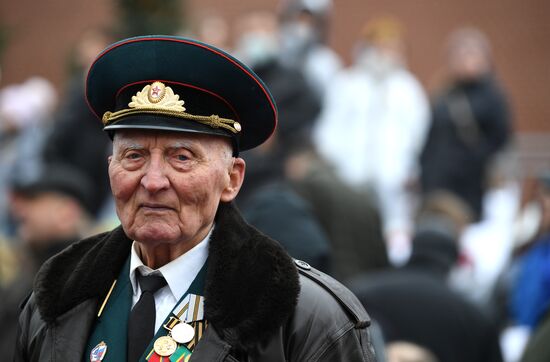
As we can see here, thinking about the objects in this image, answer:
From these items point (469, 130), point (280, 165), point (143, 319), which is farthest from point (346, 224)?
point (143, 319)

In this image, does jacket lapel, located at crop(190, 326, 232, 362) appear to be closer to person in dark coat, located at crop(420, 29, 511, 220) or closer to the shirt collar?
A: the shirt collar

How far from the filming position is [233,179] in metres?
3.68

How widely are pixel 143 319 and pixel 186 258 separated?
0.22 m

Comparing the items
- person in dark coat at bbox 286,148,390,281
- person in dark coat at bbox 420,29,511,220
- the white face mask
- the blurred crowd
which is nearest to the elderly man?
the blurred crowd

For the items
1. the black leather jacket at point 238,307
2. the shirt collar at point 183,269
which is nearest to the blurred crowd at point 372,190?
the black leather jacket at point 238,307

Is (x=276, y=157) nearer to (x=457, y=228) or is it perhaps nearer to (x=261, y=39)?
(x=457, y=228)

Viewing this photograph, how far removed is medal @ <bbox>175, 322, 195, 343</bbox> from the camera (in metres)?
3.46

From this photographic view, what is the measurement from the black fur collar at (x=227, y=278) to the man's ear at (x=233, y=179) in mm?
43

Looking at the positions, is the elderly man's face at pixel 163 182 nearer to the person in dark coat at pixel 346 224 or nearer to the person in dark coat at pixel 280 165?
the person in dark coat at pixel 280 165

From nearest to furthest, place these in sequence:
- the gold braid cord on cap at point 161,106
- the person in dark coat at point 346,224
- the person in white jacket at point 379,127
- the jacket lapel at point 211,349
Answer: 1. the jacket lapel at point 211,349
2. the gold braid cord on cap at point 161,106
3. the person in dark coat at point 346,224
4. the person in white jacket at point 379,127

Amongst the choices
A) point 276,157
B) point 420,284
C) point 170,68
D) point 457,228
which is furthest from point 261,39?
point 170,68

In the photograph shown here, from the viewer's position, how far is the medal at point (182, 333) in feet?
11.3

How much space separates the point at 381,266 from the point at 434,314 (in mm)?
1924

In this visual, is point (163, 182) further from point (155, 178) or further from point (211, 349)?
point (211, 349)
